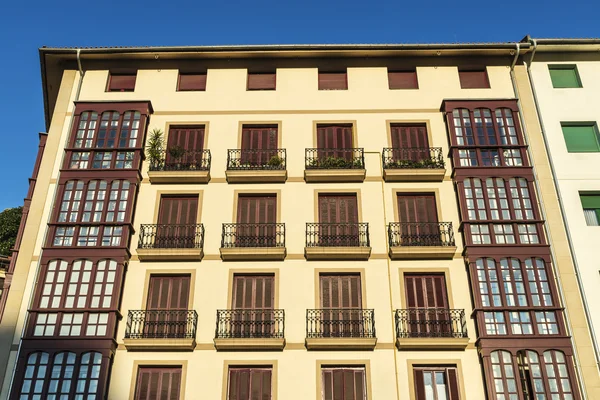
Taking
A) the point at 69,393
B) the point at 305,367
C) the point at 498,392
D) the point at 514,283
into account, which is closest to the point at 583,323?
the point at 514,283

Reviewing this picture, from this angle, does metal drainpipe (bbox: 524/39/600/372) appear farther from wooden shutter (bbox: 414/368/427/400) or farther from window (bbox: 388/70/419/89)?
wooden shutter (bbox: 414/368/427/400)

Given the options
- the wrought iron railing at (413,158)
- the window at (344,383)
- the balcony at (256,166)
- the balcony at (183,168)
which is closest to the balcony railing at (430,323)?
the window at (344,383)

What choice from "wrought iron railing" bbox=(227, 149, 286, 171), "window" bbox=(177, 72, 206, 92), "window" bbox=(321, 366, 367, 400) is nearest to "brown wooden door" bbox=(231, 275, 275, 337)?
"window" bbox=(321, 366, 367, 400)

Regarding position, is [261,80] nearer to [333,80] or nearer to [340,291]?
[333,80]

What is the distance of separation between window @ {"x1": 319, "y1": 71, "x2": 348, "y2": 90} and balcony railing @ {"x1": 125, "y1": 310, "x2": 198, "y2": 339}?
36.5 feet

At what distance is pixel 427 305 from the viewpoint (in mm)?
21047

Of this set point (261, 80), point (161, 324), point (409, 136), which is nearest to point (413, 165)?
point (409, 136)

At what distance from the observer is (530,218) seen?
2227cm

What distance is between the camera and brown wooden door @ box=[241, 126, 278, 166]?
953 inches

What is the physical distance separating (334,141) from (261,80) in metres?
4.31

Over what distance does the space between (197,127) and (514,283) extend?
1339 centimetres

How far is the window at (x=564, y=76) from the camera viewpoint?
84.4 ft

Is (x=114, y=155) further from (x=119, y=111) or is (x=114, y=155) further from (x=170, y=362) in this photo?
(x=170, y=362)

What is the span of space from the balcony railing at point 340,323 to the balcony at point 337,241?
200 centimetres
